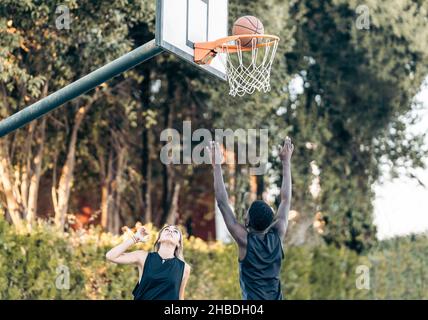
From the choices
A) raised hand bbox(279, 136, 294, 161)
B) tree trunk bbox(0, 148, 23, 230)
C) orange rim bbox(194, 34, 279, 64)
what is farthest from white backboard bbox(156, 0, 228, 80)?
tree trunk bbox(0, 148, 23, 230)

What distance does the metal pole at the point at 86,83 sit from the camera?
31.7 feet

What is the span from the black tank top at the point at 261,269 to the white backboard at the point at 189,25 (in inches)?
81.8

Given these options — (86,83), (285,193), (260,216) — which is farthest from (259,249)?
(86,83)

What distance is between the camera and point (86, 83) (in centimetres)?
970

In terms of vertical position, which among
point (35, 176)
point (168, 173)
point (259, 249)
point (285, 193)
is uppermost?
point (168, 173)

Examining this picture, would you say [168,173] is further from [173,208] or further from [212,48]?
[212,48]

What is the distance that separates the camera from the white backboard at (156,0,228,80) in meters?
10.1

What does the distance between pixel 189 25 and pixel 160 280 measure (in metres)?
2.73

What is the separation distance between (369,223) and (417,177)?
158 centimetres

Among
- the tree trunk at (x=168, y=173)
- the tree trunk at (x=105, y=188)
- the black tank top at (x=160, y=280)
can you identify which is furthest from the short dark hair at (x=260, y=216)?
the tree trunk at (x=105, y=188)

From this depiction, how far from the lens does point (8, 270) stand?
54.3 ft

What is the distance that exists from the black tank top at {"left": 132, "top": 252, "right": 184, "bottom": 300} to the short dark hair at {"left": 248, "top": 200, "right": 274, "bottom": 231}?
91 cm
